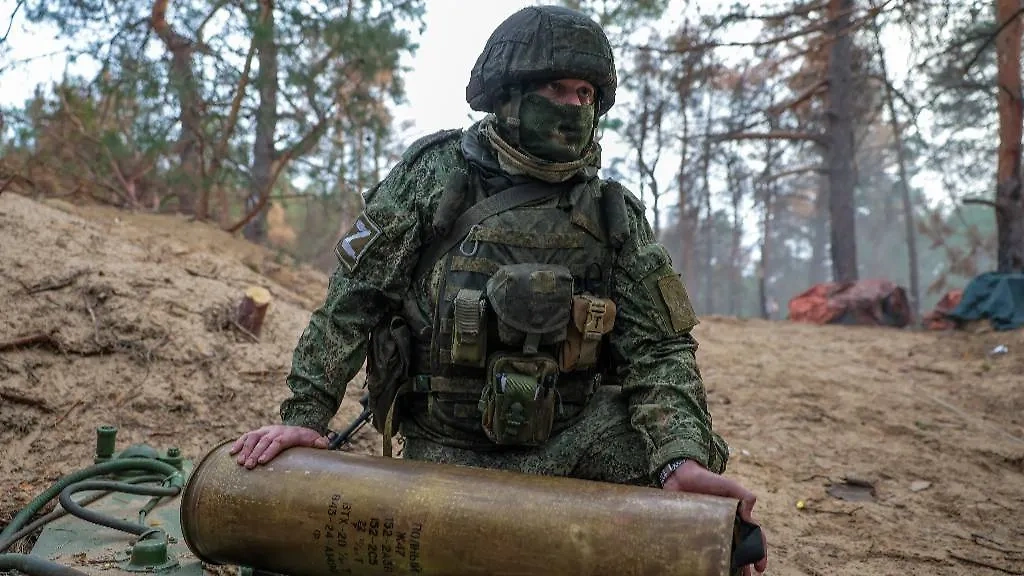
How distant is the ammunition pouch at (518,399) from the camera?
7.65 ft

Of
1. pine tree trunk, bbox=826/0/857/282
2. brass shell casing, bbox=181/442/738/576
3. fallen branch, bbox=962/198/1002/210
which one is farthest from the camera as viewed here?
pine tree trunk, bbox=826/0/857/282

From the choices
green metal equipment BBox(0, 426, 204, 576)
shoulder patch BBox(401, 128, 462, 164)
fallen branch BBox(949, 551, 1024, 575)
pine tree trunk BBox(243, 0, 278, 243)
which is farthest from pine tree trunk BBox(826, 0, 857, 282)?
green metal equipment BBox(0, 426, 204, 576)

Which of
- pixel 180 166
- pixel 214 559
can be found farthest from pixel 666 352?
pixel 180 166

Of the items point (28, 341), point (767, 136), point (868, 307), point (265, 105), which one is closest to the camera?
point (28, 341)

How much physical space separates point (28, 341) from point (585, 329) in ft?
11.5

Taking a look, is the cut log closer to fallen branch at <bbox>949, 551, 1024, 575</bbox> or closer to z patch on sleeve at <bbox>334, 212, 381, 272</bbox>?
z patch on sleeve at <bbox>334, 212, 381, 272</bbox>

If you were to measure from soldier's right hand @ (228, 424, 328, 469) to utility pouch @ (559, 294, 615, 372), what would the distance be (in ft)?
2.74

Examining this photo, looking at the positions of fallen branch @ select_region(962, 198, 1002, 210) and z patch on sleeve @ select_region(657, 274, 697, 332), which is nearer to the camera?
z patch on sleeve @ select_region(657, 274, 697, 332)

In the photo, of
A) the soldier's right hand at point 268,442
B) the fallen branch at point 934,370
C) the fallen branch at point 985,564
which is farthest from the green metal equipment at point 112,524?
the fallen branch at point 934,370

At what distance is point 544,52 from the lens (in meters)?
2.54

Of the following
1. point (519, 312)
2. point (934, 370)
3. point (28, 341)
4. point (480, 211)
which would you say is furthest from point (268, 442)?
point (934, 370)

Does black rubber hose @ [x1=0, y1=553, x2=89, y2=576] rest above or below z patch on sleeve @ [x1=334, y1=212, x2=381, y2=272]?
below

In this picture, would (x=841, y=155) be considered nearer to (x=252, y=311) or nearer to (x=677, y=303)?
(x=252, y=311)

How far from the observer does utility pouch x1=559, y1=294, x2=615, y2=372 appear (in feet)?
7.94
